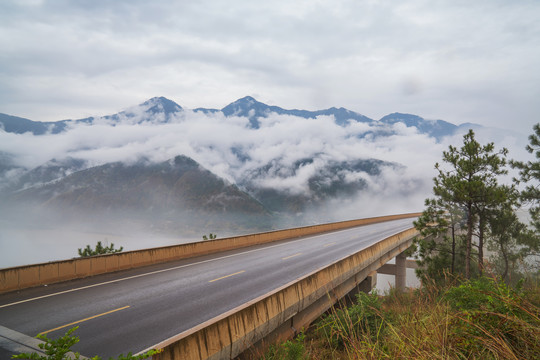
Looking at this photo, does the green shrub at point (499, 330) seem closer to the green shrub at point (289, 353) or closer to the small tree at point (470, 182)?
the green shrub at point (289, 353)

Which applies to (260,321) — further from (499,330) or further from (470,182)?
(470,182)

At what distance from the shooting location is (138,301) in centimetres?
1032

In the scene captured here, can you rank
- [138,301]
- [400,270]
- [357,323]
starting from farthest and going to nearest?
[400,270] < [138,301] < [357,323]

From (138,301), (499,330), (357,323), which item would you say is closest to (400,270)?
(357,323)

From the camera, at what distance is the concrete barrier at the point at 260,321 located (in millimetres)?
5629

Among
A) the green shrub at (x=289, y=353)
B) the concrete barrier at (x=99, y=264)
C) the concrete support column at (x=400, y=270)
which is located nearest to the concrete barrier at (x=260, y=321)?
the green shrub at (x=289, y=353)

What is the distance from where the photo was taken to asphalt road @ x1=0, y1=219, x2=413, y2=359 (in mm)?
7852

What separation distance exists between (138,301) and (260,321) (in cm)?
472

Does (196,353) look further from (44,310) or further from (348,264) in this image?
(348,264)

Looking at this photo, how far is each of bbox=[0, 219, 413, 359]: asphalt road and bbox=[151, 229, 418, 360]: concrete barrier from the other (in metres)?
1.72

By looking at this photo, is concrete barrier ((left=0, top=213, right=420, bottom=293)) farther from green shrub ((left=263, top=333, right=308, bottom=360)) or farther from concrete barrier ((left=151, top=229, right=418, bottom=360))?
green shrub ((left=263, top=333, right=308, bottom=360))

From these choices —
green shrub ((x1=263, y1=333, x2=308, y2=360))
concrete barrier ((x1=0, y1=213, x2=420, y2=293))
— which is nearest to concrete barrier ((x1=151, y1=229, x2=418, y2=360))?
green shrub ((x1=263, y1=333, x2=308, y2=360))

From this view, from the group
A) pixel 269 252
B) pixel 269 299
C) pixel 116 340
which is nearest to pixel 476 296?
pixel 269 299

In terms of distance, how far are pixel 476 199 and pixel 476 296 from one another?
859 inches
